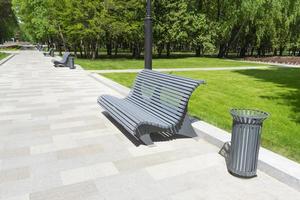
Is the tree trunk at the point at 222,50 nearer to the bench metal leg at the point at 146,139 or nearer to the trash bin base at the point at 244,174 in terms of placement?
the bench metal leg at the point at 146,139

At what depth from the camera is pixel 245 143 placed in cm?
Result: 395

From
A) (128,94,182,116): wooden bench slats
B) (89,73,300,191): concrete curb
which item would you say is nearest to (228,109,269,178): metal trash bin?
(89,73,300,191): concrete curb

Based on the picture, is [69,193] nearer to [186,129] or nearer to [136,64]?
[186,129]

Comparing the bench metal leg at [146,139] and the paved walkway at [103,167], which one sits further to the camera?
the bench metal leg at [146,139]

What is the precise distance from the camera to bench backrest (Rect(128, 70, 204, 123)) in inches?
201

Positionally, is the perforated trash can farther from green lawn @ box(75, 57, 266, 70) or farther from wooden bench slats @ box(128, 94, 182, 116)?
wooden bench slats @ box(128, 94, 182, 116)

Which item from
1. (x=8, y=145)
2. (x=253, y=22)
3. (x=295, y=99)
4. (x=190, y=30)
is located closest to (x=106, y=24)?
(x=190, y=30)

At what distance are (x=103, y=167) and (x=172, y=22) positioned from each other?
31.4 meters

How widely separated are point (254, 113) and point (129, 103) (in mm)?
3208

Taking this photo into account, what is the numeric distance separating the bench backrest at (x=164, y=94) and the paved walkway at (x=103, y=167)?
0.60m

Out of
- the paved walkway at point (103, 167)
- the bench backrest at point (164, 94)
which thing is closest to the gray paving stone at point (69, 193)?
the paved walkway at point (103, 167)

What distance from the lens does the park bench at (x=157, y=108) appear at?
504 cm

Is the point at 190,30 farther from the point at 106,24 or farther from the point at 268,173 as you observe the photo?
the point at 268,173

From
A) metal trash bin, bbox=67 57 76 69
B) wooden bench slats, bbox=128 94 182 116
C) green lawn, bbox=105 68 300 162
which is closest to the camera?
wooden bench slats, bbox=128 94 182 116
